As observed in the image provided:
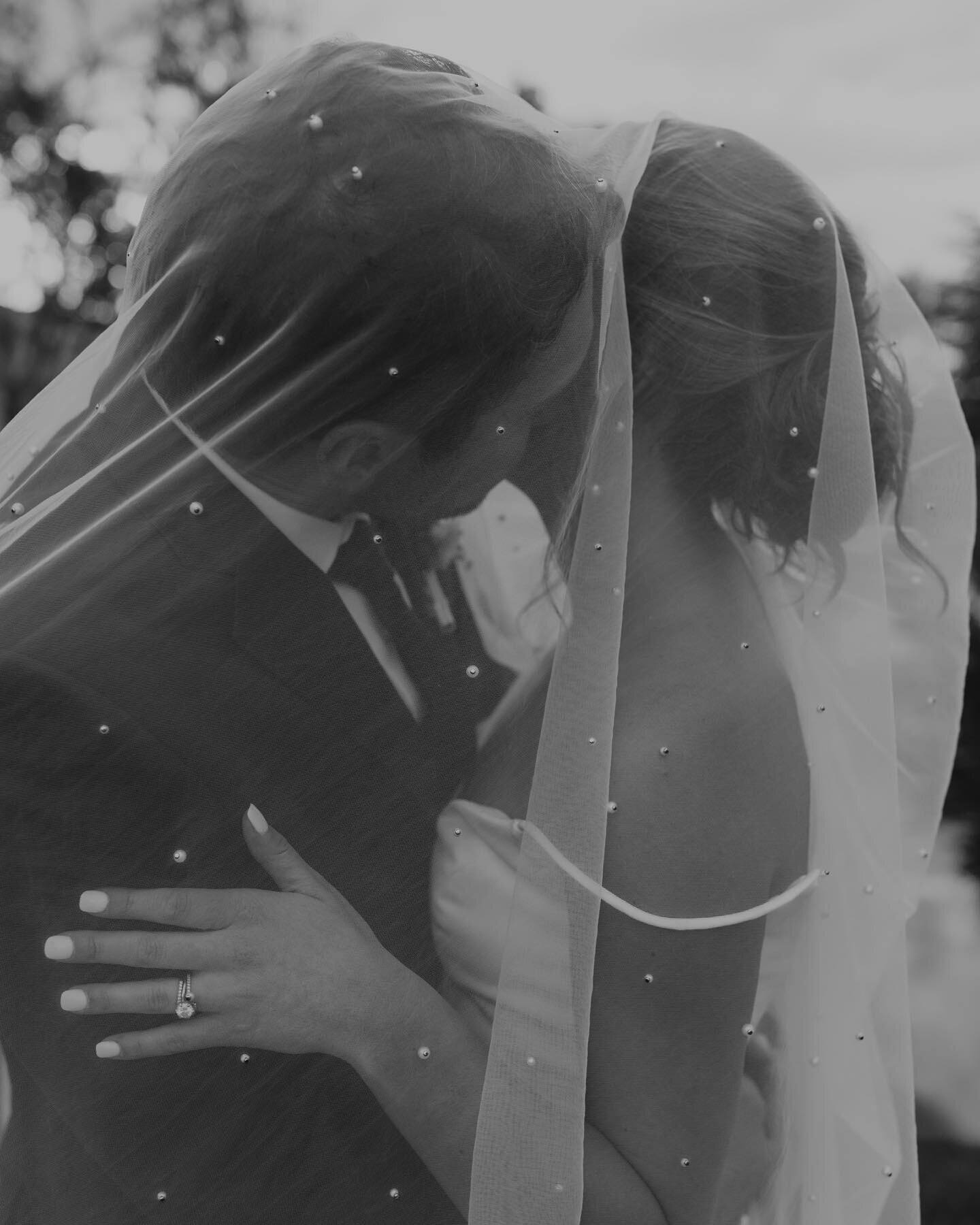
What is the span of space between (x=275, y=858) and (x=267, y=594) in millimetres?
265

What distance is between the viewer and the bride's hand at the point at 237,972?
1.09 meters

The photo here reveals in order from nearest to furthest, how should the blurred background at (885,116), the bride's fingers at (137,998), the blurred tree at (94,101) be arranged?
the bride's fingers at (137,998) → the blurred background at (885,116) → the blurred tree at (94,101)

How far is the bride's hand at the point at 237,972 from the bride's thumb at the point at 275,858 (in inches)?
0.6

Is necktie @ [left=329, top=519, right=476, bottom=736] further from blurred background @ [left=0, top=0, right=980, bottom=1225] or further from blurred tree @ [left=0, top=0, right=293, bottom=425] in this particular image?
blurred tree @ [left=0, top=0, right=293, bottom=425]

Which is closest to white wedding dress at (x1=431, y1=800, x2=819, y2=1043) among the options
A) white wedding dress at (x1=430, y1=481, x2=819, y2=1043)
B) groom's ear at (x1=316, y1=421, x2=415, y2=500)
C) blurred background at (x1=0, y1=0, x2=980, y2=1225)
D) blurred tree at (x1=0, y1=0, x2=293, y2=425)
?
white wedding dress at (x1=430, y1=481, x2=819, y2=1043)

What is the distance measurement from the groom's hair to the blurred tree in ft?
25.5

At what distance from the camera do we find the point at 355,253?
110 centimetres

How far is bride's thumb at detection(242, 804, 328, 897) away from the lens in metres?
1.16

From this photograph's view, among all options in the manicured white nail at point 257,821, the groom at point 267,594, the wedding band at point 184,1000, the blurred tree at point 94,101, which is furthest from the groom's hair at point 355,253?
the blurred tree at point 94,101

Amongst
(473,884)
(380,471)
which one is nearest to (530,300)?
(380,471)

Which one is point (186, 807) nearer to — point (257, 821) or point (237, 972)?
point (257, 821)

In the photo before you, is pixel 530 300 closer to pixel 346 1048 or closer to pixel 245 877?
pixel 245 877

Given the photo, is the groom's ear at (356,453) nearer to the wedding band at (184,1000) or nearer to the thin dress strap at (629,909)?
the thin dress strap at (629,909)

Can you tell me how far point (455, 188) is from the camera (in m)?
1.12
